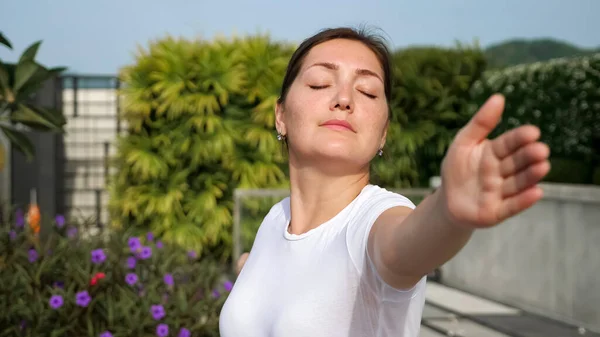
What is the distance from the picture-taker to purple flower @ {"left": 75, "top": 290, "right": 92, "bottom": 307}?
4.47 metres

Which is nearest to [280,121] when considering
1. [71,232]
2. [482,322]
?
[71,232]

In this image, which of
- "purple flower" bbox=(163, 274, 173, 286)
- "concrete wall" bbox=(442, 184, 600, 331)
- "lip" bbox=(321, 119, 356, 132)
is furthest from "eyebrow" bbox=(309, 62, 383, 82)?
"concrete wall" bbox=(442, 184, 600, 331)

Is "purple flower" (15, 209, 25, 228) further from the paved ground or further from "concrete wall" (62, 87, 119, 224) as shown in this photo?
"concrete wall" (62, 87, 119, 224)

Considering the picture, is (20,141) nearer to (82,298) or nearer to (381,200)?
(82,298)

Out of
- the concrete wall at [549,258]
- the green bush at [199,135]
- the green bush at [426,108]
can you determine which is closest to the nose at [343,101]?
the concrete wall at [549,258]

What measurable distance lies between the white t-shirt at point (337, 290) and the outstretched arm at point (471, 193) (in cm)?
16

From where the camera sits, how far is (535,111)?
9188mm

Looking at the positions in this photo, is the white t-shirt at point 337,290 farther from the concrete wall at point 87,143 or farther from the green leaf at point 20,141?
the concrete wall at point 87,143

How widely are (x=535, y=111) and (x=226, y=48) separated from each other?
384 centimetres

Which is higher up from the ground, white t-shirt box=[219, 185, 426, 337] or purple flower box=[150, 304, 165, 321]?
white t-shirt box=[219, 185, 426, 337]

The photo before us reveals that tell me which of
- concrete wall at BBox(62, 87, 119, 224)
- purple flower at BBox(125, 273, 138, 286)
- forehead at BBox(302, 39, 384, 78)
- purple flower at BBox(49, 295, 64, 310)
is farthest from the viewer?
concrete wall at BBox(62, 87, 119, 224)

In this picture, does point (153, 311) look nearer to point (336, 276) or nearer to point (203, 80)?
point (336, 276)

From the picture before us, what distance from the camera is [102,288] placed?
4.77 metres

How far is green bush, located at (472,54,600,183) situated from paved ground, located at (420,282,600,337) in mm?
1612
